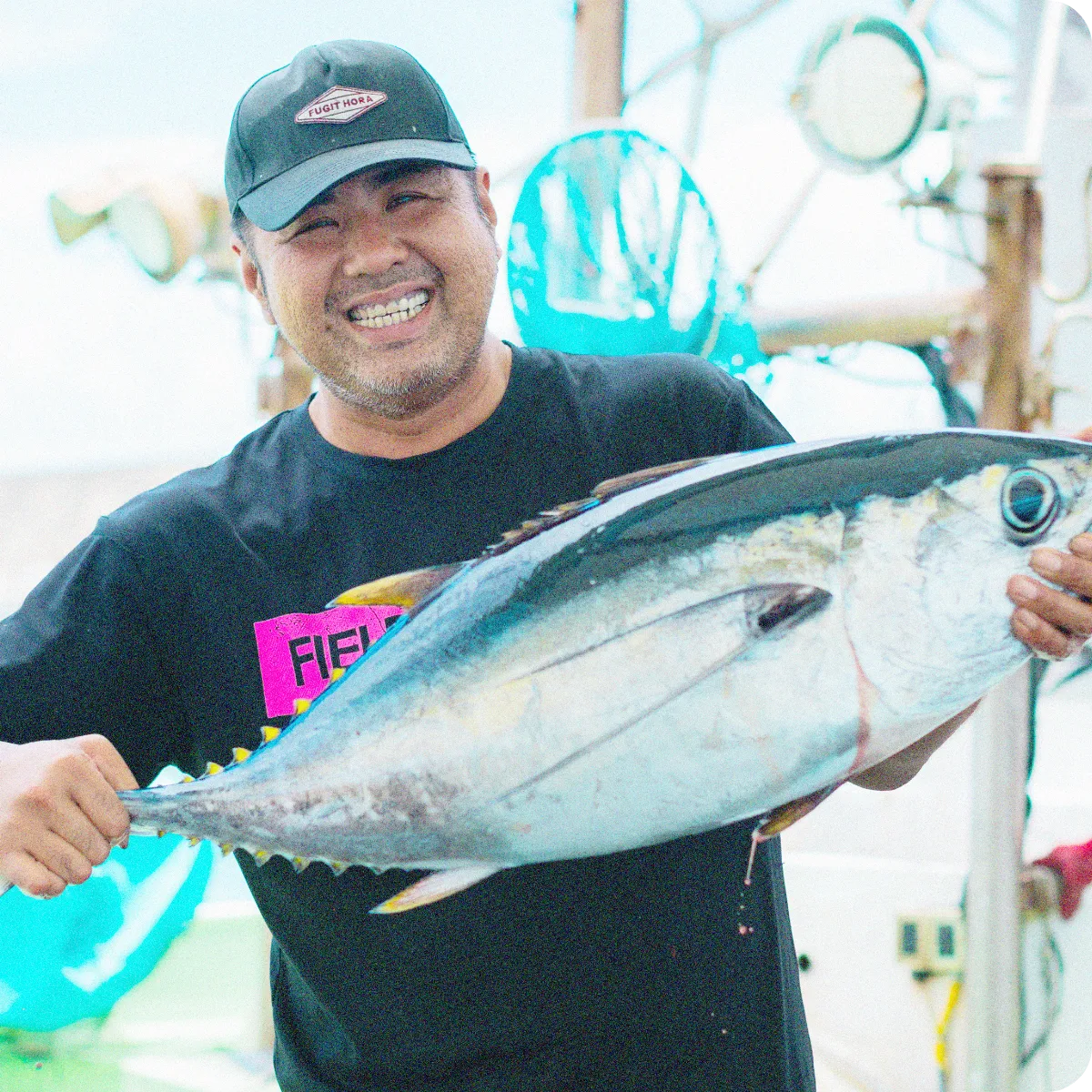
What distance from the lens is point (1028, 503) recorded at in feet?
3.38

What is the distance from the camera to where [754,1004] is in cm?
144

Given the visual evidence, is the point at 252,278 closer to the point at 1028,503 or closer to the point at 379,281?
the point at 379,281

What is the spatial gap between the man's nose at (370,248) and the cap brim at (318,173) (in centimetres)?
7

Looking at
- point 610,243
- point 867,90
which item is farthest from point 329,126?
point 867,90

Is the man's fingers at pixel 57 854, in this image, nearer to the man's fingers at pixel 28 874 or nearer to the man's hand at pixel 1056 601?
the man's fingers at pixel 28 874

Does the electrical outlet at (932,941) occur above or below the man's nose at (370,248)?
below

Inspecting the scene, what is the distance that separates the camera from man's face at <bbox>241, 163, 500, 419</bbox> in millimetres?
1385

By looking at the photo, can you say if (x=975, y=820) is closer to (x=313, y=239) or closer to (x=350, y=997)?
(x=350, y=997)

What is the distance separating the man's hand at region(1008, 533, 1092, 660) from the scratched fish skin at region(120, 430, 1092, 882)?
2 cm

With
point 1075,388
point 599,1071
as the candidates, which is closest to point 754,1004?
point 599,1071

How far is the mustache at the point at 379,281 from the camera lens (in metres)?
1.38

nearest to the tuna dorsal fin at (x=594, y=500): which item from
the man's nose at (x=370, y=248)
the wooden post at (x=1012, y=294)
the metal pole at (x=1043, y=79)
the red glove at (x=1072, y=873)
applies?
the man's nose at (x=370, y=248)

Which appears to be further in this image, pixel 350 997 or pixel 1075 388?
pixel 1075 388

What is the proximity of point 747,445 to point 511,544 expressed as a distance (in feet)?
1.53
